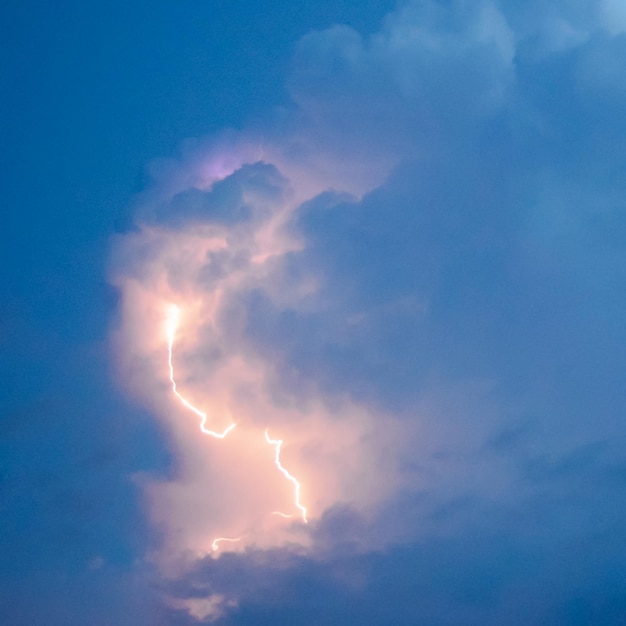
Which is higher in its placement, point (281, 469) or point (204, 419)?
point (204, 419)

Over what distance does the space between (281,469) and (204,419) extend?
217 inches

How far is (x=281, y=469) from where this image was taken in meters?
26.6

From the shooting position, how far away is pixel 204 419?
2647 centimetres
